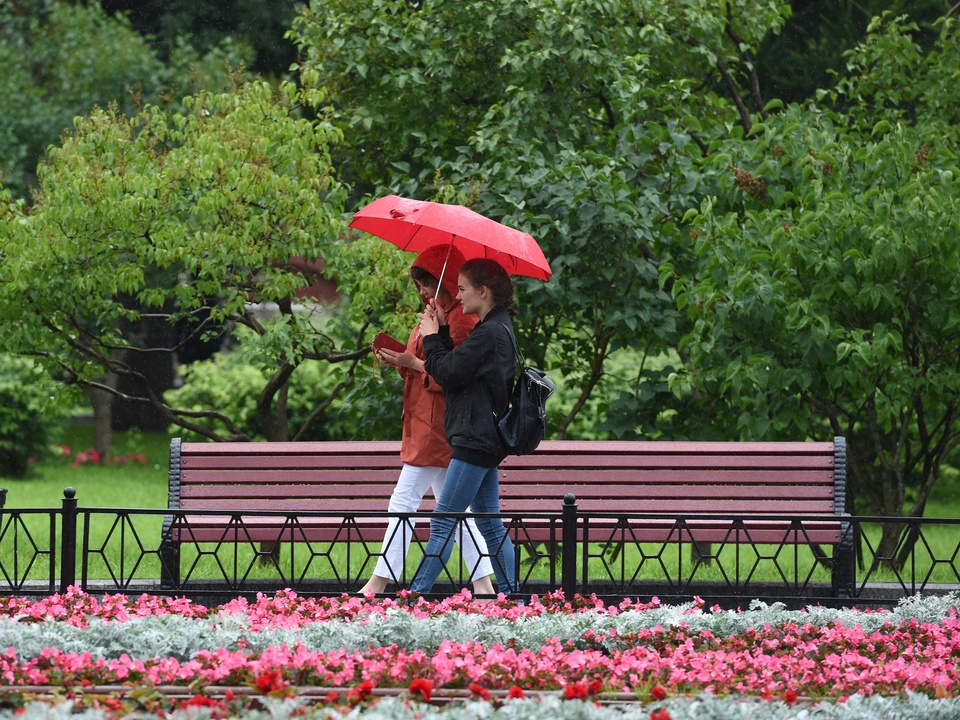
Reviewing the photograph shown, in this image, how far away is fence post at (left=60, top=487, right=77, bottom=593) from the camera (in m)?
5.78

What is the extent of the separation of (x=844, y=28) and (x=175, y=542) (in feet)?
46.0

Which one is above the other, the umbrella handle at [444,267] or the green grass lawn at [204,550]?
the umbrella handle at [444,267]

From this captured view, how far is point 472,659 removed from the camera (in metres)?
4.18

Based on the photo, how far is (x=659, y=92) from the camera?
8891mm

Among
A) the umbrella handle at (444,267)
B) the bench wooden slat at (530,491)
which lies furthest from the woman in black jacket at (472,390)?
the bench wooden slat at (530,491)

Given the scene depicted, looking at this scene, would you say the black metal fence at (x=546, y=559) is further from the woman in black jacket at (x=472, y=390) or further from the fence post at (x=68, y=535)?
the woman in black jacket at (x=472, y=390)

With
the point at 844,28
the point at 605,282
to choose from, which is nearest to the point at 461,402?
the point at 605,282

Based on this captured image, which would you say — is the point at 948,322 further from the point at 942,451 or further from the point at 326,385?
the point at 326,385

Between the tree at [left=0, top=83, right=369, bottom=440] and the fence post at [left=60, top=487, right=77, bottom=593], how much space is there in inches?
76.5

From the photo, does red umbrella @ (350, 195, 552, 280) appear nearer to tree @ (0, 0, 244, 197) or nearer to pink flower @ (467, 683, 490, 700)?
pink flower @ (467, 683, 490, 700)

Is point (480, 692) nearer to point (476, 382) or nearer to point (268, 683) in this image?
point (268, 683)

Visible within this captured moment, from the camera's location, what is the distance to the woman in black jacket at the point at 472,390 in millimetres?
5918

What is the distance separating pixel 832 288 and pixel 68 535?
4.24m

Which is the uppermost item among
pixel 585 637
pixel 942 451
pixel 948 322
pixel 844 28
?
pixel 844 28
